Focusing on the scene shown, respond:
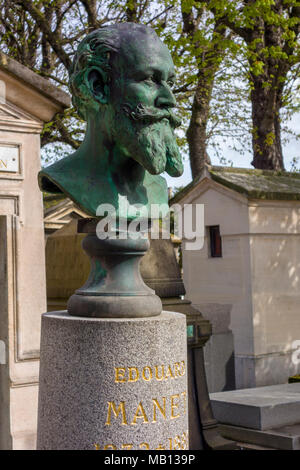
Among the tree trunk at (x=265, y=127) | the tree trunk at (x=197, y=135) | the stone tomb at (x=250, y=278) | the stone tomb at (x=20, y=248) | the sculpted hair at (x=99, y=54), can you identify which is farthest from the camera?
the tree trunk at (x=197, y=135)

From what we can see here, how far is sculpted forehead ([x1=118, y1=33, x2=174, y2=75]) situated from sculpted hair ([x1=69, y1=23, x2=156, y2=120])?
3cm

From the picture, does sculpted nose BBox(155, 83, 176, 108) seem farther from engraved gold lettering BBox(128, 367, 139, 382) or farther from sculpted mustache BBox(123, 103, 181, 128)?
engraved gold lettering BBox(128, 367, 139, 382)

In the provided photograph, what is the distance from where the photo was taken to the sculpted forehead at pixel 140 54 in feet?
11.8

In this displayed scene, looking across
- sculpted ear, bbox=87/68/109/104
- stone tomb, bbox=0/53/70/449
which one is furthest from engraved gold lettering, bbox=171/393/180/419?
stone tomb, bbox=0/53/70/449

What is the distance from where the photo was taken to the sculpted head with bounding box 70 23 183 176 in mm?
3605

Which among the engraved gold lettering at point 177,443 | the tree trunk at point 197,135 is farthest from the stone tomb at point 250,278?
the engraved gold lettering at point 177,443

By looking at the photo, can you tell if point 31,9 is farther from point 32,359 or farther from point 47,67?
point 32,359

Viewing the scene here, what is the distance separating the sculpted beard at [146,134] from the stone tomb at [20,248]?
2.93m

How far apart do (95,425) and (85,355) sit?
14.2 inches

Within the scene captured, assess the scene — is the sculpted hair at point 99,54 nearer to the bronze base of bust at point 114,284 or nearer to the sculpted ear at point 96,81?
the sculpted ear at point 96,81

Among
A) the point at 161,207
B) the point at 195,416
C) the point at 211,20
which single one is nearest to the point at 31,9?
the point at 211,20

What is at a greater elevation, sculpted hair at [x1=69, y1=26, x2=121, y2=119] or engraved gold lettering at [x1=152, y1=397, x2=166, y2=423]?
sculpted hair at [x1=69, y1=26, x2=121, y2=119]

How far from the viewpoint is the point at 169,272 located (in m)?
6.58

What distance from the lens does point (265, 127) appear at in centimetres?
1281
